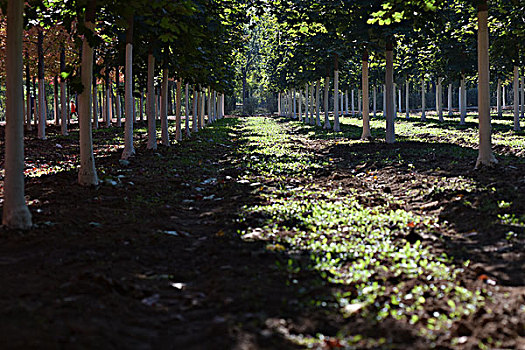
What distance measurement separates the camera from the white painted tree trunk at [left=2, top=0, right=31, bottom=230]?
18.5 feet

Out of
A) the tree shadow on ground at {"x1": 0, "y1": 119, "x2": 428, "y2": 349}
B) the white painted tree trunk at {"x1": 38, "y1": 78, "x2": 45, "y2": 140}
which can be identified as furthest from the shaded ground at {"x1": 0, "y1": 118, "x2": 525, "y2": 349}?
the white painted tree trunk at {"x1": 38, "y1": 78, "x2": 45, "y2": 140}

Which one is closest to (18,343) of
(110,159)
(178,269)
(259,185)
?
(178,269)

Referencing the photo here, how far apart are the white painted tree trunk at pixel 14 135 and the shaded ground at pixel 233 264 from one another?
278 millimetres

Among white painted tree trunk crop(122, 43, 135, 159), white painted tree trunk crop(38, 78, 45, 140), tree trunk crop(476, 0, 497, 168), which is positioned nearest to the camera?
tree trunk crop(476, 0, 497, 168)

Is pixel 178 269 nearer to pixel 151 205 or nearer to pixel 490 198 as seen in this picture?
pixel 151 205

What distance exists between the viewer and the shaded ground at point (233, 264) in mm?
3307

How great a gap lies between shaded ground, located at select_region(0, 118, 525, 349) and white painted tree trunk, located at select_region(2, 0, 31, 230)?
28 centimetres

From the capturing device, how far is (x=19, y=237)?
5.31m

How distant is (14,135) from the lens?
575 cm

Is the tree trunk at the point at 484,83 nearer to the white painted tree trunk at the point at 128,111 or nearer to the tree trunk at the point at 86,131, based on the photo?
the tree trunk at the point at 86,131

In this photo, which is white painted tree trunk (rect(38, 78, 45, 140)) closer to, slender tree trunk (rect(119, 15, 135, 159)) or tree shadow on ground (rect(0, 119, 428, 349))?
slender tree trunk (rect(119, 15, 135, 159))

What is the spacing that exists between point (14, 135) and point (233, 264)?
309cm

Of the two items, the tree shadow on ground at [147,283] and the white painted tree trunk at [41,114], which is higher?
the white painted tree trunk at [41,114]

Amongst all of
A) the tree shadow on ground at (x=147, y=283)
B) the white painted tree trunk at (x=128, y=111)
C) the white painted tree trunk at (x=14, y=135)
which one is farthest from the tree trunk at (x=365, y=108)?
the white painted tree trunk at (x=14, y=135)
